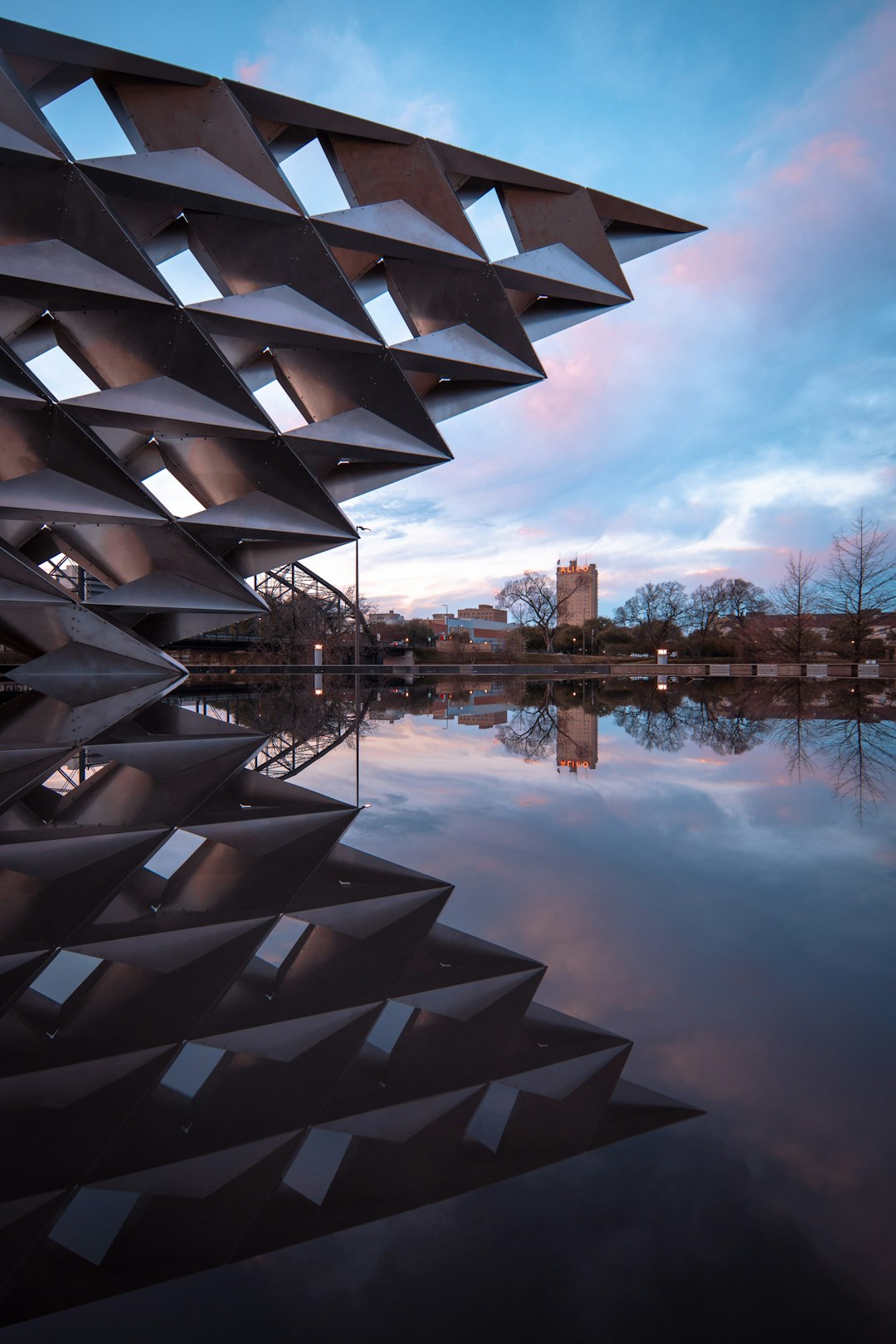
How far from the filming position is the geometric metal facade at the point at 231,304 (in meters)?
9.78

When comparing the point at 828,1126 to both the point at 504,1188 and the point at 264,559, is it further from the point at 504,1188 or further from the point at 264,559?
the point at 264,559

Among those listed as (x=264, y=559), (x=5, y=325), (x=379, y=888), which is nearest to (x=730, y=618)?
(x=264, y=559)

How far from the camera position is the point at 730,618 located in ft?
206

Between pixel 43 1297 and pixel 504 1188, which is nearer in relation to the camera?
pixel 43 1297

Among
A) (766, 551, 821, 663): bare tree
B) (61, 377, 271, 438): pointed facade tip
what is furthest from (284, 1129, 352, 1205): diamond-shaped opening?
(766, 551, 821, 663): bare tree

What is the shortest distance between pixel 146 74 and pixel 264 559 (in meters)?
8.11

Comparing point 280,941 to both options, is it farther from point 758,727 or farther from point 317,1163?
point 758,727

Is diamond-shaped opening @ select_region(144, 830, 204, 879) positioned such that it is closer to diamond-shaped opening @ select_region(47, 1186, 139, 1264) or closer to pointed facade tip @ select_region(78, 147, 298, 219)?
diamond-shaped opening @ select_region(47, 1186, 139, 1264)

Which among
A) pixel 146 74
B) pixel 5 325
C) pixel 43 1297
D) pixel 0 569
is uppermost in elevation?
pixel 146 74

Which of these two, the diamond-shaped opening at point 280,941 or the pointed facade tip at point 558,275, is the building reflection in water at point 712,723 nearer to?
the diamond-shaped opening at point 280,941

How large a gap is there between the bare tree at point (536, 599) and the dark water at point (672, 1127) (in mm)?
61238

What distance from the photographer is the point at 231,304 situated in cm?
1058

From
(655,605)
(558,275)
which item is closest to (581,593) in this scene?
(655,605)

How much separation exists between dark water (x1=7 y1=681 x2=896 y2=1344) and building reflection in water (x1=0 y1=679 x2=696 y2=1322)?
85 millimetres
